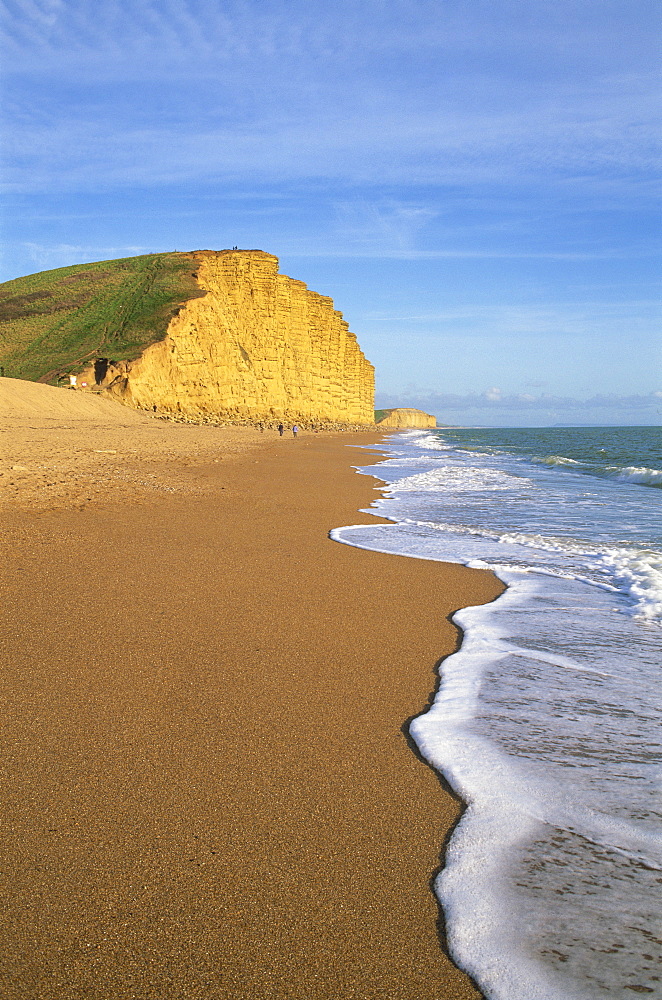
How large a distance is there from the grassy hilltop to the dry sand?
34.0 m

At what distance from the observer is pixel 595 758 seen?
296 centimetres

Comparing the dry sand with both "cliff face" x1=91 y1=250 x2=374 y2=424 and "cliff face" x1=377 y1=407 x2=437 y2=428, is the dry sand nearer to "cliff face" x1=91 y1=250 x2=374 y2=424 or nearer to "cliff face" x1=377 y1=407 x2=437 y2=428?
"cliff face" x1=91 y1=250 x2=374 y2=424

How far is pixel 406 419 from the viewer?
150m

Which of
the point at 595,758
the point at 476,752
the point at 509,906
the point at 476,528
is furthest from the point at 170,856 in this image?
the point at 476,528

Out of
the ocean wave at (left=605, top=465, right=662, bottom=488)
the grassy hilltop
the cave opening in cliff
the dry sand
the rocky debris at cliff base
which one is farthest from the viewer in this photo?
the rocky debris at cliff base

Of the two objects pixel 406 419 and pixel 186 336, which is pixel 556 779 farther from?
pixel 406 419

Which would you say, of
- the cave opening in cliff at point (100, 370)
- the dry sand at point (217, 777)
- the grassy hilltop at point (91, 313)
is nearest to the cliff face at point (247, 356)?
the cave opening in cliff at point (100, 370)

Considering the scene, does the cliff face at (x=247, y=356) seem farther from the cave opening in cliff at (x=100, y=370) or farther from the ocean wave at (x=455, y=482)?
the ocean wave at (x=455, y=482)

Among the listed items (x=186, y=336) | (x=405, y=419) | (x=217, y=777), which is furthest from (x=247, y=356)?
(x=405, y=419)

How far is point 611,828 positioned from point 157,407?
37.2 m

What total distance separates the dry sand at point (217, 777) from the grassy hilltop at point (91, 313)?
112 feet

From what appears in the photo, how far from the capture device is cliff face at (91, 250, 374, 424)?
38.4m

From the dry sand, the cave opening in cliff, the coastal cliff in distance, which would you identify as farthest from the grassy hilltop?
the dry sand

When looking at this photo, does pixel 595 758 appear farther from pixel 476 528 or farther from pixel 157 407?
pixel 157 407
